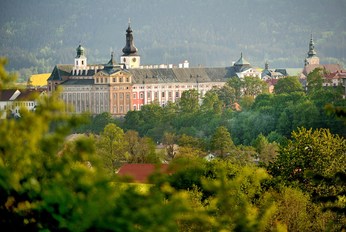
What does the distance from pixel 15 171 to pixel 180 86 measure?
4441 inches

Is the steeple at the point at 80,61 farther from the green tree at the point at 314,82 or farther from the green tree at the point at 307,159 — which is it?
the green tree at the point at 307,159

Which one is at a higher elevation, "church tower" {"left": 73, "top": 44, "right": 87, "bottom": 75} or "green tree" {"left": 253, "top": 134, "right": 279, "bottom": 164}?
"church tower" {"left": 73, "top": 44, "right": 87, "bottom": 75}

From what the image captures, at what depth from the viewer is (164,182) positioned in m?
9.42

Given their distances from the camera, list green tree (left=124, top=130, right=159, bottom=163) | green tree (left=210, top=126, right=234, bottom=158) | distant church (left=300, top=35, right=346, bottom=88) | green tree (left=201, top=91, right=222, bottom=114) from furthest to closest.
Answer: distant church (left=300, top=35, right=346, bottom=88), green tree (left=201, top=91, right=222, bottom=114), green tree (left=210, top=126, right=234, bottom=158), green tree (left=124, top=130, right=159, bottom=163)

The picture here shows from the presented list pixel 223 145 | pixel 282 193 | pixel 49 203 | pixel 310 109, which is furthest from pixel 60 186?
pixel 310 109

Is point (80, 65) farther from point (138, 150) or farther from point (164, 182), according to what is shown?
point (164, 182)

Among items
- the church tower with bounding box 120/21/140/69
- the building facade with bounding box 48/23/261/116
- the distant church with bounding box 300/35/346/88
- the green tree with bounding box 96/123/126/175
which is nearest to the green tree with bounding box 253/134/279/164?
the green tree with bounding box 96/123/126/175

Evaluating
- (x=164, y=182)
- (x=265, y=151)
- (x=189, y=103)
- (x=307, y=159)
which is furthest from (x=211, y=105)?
(x=164, y=182)

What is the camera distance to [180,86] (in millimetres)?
122188

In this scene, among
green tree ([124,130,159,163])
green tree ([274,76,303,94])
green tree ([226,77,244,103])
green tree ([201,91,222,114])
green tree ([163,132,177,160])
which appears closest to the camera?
green tree ([124,130,159,163])

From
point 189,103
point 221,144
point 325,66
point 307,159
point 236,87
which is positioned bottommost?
point 189,103

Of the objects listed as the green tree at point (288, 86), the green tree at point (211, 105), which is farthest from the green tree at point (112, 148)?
the green tree at point (288, 86)

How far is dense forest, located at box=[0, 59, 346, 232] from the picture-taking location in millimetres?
8867

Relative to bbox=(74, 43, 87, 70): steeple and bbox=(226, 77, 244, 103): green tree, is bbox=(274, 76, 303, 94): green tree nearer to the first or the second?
bbox=(226, 77, 244, 103): green tree
